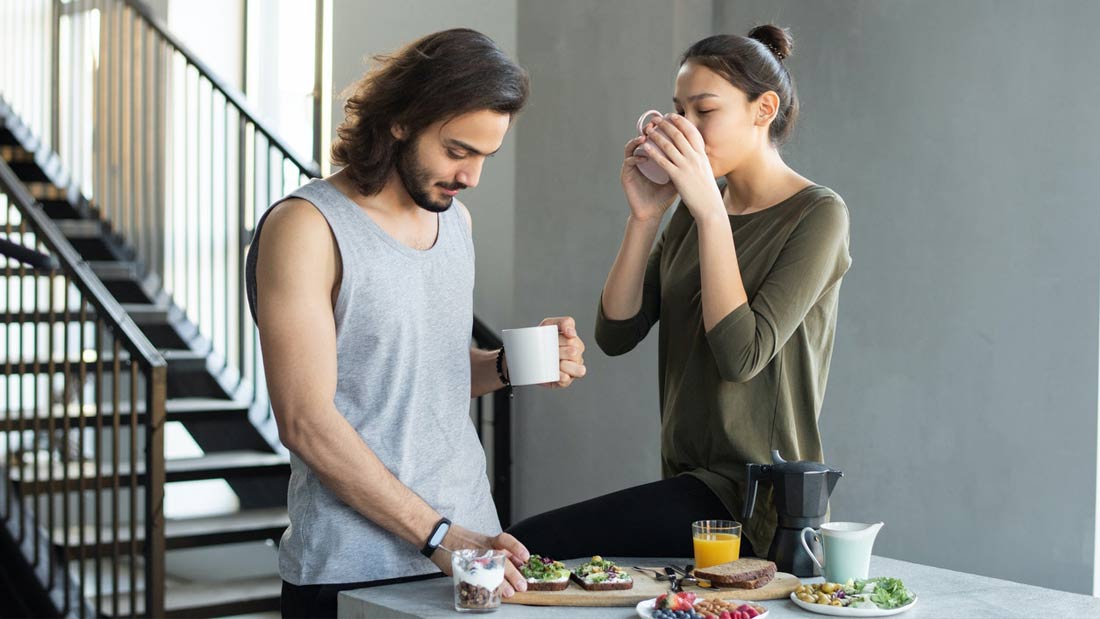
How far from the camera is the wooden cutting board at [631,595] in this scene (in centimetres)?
148

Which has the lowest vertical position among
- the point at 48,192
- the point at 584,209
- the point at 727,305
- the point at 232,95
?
the point at 727,305

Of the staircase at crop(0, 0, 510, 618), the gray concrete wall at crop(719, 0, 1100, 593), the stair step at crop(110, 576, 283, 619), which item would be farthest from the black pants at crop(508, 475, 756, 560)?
the stair step at crop(110, 576, 283, 619)

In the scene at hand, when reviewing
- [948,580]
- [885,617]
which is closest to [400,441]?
[885,617]

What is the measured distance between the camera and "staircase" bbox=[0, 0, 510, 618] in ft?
11.6

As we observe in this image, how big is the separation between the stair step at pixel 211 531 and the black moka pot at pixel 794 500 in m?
2.66

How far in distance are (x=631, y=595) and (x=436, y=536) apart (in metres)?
0.28

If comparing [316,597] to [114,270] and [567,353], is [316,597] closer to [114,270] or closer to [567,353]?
[567,353]

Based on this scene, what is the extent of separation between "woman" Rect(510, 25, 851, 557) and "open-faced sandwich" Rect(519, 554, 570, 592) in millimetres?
243

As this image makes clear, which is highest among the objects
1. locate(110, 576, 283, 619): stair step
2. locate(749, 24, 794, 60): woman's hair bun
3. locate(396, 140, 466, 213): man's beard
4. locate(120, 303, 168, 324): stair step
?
locate(749, 24, 794, 60): woman's hair bun

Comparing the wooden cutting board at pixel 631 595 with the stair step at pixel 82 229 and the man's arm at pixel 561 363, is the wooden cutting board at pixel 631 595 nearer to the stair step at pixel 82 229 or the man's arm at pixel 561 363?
the man's arm at pixel 561 363

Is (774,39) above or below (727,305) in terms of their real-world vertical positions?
above

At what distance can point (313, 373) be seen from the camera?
4.99 ft

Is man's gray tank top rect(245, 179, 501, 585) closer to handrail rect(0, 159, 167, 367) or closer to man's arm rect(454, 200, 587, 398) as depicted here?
man's arm rect(454, 200, 587, 398)

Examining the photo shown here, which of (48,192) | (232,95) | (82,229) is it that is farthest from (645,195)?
(48,192)
